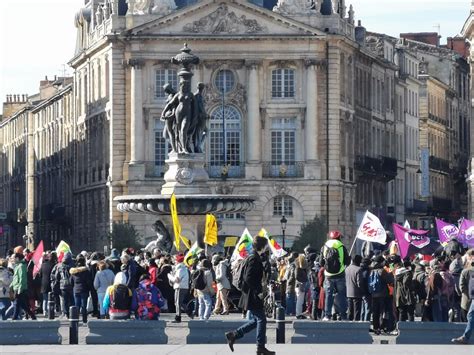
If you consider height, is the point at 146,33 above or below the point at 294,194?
above

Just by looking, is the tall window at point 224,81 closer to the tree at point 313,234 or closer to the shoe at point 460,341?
the tree at point 313,234

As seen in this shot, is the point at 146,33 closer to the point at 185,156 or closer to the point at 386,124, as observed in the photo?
the point at 386,124

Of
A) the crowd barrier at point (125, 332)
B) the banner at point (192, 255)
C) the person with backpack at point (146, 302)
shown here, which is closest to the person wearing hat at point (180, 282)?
the banner at point (192, 255)

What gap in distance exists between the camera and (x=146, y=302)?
46.7 metres

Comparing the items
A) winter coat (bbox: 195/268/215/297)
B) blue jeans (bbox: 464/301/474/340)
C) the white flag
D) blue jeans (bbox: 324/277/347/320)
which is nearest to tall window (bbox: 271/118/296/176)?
the white flag

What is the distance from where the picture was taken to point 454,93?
148500 mm

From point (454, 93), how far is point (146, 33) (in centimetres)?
4625

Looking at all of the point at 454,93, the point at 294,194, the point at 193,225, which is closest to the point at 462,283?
the point at 193,225

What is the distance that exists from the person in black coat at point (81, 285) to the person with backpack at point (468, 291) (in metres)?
9.00

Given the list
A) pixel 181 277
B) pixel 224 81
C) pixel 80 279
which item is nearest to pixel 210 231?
pixel 181 277

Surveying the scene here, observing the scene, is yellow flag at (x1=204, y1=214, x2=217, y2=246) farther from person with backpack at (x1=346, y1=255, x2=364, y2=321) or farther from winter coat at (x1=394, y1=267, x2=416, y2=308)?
winter coat at (x1=394, y1=267, x2=416, y2=308)

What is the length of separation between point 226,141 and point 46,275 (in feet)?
181

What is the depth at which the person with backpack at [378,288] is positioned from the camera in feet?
150

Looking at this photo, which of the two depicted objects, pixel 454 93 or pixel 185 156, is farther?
pixel 454 93
